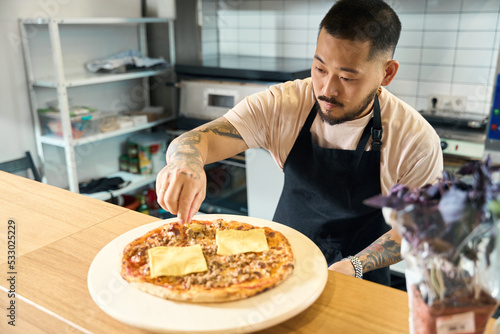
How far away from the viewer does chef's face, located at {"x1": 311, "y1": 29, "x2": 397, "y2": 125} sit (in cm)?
125

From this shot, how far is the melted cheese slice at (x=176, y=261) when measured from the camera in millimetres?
912

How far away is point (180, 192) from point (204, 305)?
0.33 meters

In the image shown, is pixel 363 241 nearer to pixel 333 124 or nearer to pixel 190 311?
pixel 333 124

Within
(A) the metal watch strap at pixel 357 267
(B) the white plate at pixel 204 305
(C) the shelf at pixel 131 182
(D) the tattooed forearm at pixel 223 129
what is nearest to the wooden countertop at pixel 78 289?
(B) the white plate at pixel 204 305

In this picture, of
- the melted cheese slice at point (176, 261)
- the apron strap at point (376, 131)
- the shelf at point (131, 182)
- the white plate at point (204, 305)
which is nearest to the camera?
the white plate at point (204, 305)

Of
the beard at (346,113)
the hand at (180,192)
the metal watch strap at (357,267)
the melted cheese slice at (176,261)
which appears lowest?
the metal watch strap at (357,267)

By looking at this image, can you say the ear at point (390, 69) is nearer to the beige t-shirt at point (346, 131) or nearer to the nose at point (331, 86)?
the beige t-shirt at point (346, 131)

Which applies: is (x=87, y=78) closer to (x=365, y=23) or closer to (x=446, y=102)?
(x=365, y=23)

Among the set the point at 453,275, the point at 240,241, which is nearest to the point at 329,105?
the point at 240,241

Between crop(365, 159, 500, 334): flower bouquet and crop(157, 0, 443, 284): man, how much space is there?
49cm

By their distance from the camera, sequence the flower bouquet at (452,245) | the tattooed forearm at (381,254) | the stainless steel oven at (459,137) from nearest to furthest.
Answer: the flower bouquet at (452,245) < the tattooed forearm at (381,254) < the stainless steel oven at (459,137)

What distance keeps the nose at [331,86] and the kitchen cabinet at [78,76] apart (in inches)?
72.7

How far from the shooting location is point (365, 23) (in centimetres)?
125

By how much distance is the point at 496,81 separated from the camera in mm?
2072
